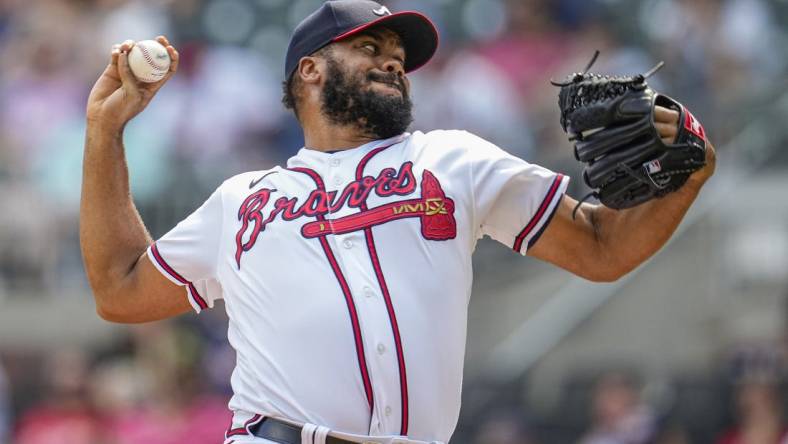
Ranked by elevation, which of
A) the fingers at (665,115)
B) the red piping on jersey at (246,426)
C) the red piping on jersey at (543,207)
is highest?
the fingers at (665,115)

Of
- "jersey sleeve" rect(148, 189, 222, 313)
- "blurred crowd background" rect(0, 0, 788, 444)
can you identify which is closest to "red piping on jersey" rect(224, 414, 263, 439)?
"jersey sleeve" rect(148, 189, 222, 313)

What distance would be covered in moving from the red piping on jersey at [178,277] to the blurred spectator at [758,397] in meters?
3.96

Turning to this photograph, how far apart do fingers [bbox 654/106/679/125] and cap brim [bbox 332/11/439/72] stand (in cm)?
81

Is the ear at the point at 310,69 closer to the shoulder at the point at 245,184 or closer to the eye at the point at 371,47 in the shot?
the eye at the point at 371,47

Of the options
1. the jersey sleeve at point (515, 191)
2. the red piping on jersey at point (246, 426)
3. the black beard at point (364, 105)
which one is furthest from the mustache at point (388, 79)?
the red piping on jersey at point (246, 426)

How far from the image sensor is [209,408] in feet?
26.4

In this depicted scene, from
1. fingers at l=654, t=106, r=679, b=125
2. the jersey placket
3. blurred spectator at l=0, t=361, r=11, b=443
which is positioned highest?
fingers at l=654, t=106, r=679, b=125

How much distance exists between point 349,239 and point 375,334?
0.29 meters

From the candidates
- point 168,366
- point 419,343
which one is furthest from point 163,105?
point 419,343

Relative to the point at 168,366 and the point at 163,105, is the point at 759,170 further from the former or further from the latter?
the point at 163,105

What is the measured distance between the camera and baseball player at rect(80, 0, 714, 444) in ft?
12.3

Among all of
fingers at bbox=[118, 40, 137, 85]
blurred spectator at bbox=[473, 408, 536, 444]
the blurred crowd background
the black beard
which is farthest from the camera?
the blurred crowd background

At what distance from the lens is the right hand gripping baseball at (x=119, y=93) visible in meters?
4.29

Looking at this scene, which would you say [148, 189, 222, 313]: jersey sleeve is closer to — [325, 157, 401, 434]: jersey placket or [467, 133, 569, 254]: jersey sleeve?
[325, 157, 401, 434]: jersey placket
